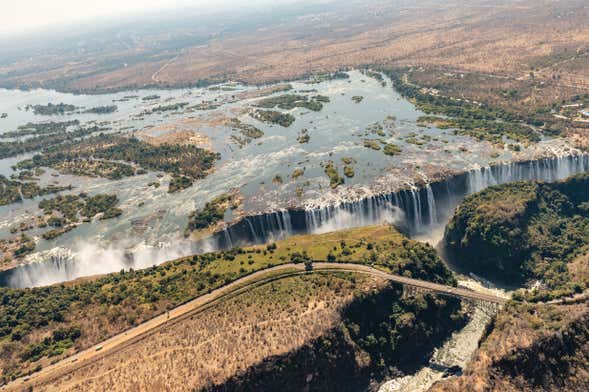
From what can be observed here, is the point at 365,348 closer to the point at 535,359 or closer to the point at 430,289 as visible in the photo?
the point at 430,289

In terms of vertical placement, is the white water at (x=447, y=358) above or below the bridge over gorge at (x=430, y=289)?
below

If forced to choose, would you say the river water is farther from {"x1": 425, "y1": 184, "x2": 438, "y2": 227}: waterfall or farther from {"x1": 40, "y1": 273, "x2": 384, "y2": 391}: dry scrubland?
{"x1": 40, "y1": 273, "x2": 384, "y2": 391}: dry scrubland

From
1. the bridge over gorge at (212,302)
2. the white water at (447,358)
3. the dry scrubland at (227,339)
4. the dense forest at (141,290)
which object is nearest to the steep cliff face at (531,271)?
the white water at (447,358)

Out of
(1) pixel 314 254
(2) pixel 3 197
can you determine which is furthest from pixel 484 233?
(2) pixel 3 197

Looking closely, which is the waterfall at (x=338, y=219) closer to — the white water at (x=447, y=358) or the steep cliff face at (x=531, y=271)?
the steep cliff face at (x=531, y=271)

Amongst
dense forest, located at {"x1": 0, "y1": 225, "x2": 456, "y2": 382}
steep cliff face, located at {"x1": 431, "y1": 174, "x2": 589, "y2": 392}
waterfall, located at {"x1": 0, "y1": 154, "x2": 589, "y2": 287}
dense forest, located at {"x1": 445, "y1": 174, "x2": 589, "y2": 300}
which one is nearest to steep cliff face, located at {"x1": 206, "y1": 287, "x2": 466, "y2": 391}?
dense forest, located at {"x1": 0, "y1": 225, "x2": 456, "y2": 382}

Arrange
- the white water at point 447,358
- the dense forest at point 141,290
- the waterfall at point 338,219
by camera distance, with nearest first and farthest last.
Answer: the dense forest at point 141,290 → the white water at point 447,358 → the waterfall at point 338,219

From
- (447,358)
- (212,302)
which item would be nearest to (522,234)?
(447,358)
